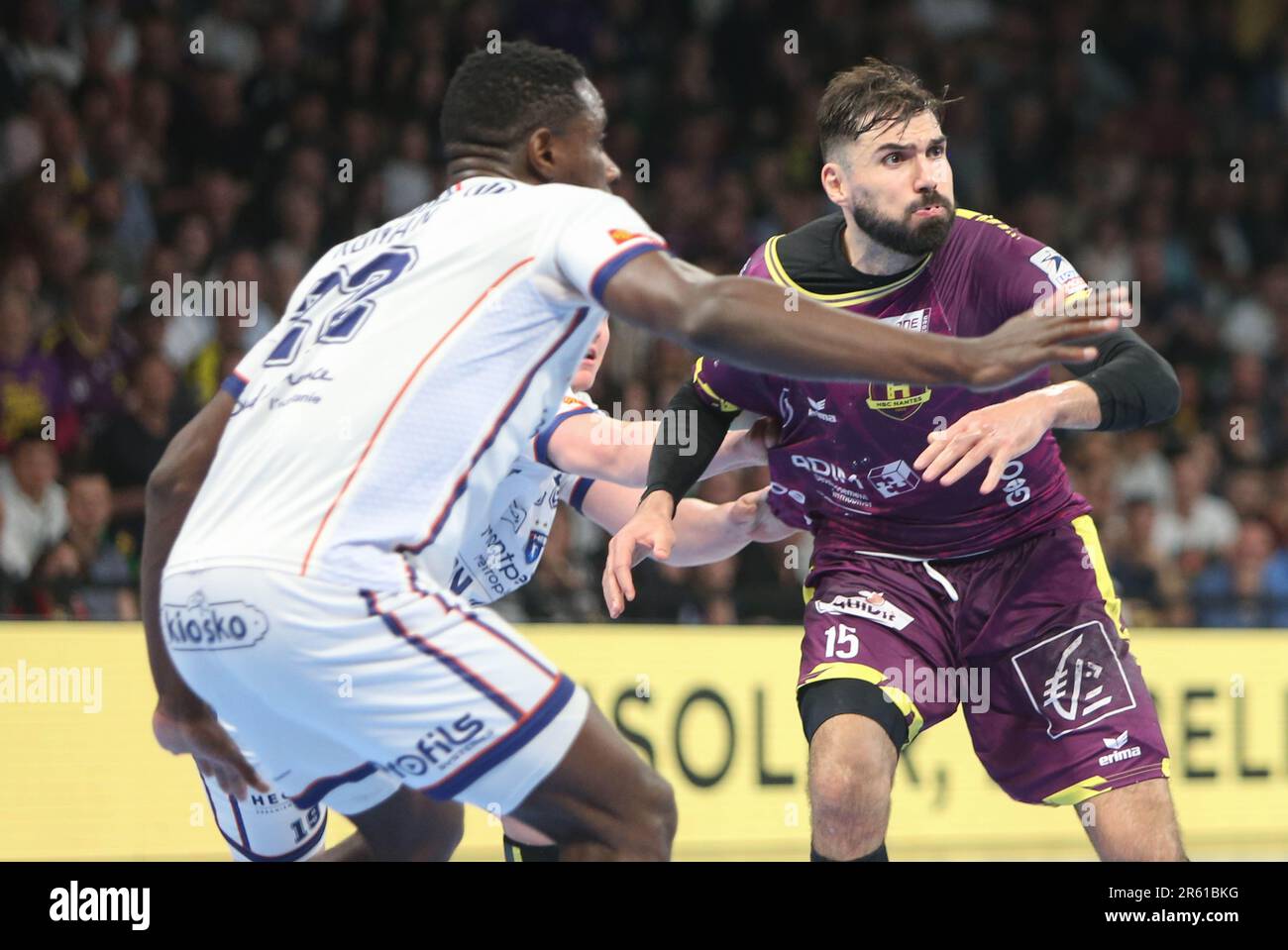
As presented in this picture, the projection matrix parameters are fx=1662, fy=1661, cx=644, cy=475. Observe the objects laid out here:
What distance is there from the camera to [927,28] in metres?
14.2

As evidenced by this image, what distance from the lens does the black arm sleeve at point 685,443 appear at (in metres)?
4.95

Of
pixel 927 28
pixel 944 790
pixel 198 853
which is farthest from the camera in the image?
pixel 927 28

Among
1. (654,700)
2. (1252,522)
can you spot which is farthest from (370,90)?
(1252,522)

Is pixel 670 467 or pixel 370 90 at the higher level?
pixel 370 90

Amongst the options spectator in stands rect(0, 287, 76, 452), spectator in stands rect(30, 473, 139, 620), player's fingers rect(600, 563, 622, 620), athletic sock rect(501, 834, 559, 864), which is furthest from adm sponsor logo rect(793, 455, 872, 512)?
spectator in stands rect(0, 287, 76, 452)

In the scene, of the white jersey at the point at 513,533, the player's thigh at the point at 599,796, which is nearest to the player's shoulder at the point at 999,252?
the white jersey at the point at 513,533

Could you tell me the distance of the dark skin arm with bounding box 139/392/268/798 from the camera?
3.69 metres

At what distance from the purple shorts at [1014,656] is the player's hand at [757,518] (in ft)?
1.40

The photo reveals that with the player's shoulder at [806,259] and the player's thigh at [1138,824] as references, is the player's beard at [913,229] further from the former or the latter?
the player's thigh at [1138,824]

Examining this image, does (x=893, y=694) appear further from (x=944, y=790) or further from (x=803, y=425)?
(x=944, y=790)

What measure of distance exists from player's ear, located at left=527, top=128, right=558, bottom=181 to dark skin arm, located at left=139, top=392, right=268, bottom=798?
0.86 m

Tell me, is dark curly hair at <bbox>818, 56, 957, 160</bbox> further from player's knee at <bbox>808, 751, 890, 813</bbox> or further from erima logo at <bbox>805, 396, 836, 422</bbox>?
player's knee at <bbox>808, 751, 890, 813</bbox>

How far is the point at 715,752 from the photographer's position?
29.1ft
